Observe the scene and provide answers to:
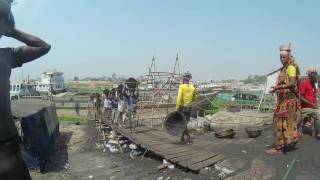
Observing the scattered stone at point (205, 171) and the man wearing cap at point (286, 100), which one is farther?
the scattered stone at point (205, 171)

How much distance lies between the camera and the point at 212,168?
8.83 meters

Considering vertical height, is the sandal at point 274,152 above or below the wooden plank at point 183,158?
above

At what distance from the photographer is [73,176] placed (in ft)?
36.9

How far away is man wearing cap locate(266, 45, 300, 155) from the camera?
8.02m

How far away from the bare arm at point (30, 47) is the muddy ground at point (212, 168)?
5723 mm

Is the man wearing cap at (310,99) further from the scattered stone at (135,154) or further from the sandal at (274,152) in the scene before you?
the scattered stone at (135,154)

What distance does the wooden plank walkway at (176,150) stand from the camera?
9.09 m

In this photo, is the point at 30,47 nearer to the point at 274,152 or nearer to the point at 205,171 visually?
the point at 205,171

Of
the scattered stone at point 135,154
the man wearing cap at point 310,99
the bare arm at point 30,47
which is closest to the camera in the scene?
the bare arm at point 30,47

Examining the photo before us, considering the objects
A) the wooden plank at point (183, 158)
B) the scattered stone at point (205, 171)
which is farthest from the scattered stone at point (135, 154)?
the scattered stone at point (205, 171)

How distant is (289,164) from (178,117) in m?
4.22

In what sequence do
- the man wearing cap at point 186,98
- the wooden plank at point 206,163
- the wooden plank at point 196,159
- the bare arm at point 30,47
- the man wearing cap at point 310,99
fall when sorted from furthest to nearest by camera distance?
the man wearing cap at point 186,98 < the man wearing cap at point 310,99 < the wooden plank at point 196,159 < the wooden plank at point 206,163 < the bare arm at point 30,47

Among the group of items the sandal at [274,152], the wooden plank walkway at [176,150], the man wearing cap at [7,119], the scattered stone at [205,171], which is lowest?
the scattered stone at [205,171]

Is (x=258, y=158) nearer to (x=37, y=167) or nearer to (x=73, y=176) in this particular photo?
(x=73, y=176)
